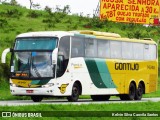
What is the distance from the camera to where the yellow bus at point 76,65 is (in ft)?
92.0

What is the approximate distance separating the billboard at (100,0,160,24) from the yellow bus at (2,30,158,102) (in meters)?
24.4

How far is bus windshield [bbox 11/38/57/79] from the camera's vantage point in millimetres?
28031

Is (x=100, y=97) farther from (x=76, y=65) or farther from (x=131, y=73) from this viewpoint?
(x=76, y=65)

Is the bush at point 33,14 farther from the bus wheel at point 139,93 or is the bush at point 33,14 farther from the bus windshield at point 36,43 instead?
the bus windshield at point 36,43

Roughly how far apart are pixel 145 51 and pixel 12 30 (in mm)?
19428

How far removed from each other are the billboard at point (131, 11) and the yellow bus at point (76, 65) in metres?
24.4

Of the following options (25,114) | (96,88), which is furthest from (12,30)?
(25,114)

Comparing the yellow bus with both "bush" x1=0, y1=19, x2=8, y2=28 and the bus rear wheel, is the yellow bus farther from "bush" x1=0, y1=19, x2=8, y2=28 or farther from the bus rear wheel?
"bush" x1=0, y1=19, x2=8, y2=28

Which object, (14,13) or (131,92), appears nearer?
(131,92)

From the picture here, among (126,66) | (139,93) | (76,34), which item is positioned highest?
(76,34)

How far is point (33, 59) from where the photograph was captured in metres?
28.2

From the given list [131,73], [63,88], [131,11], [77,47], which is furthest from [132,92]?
[131,11]

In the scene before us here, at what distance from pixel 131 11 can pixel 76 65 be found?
104ft

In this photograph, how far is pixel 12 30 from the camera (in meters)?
52.7
